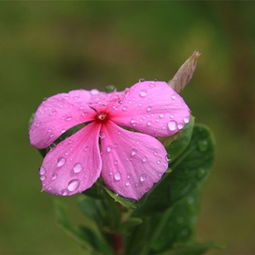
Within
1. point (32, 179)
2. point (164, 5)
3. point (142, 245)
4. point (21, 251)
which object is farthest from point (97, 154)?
point (164, 5)

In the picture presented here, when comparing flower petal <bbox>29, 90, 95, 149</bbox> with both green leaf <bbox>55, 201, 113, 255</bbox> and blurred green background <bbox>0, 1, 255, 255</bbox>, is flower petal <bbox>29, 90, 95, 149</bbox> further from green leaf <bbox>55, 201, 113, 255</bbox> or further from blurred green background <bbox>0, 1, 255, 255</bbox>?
blurred green background <bbox>0, 1, 255, 255</bbox>

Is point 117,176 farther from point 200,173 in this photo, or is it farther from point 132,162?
point 200,173

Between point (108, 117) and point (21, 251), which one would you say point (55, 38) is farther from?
point (108, 117)

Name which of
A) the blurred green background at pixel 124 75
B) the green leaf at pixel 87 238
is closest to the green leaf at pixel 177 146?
the green leaf at pixel 87 238

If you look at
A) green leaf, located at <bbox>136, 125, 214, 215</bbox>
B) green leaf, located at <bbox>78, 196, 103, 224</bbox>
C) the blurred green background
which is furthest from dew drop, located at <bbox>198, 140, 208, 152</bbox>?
the blurred green background

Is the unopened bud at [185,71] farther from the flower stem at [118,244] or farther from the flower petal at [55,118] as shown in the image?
the flower stem at [118,244]

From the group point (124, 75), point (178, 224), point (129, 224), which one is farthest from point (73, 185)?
point (124, 75)
